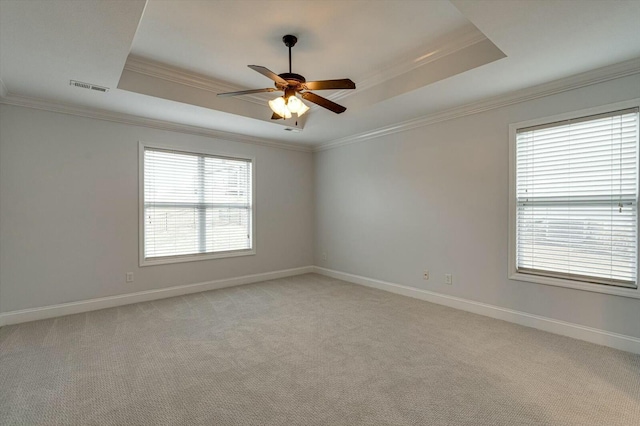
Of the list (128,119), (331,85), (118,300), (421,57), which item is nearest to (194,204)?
(128,119)

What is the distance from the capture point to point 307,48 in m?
3.11

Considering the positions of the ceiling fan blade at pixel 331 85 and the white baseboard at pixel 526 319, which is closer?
the ceiling fan blade at pixel 331 85

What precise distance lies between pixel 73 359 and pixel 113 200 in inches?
85.1

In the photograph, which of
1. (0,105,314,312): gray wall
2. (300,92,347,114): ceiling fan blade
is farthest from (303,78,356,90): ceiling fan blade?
(0,105,314,312): gray wall

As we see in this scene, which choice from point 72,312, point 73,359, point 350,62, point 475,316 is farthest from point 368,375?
point 72,312

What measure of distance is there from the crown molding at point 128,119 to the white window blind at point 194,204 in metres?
0.35

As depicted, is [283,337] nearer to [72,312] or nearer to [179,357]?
[179,357]

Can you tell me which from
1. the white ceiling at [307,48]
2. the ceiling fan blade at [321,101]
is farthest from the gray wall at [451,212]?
the ceiling fan blade at [321,101]

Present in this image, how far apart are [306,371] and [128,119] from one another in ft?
13.0

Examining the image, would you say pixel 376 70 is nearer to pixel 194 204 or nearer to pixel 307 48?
pixel 307 48

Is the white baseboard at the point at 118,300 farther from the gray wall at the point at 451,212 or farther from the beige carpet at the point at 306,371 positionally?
the gray wall at the point at 451,212

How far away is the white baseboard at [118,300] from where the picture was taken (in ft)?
11.7

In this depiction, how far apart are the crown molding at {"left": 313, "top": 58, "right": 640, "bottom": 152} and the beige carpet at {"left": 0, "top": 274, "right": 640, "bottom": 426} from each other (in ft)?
8.15

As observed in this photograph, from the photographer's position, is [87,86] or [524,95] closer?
[87,86]
